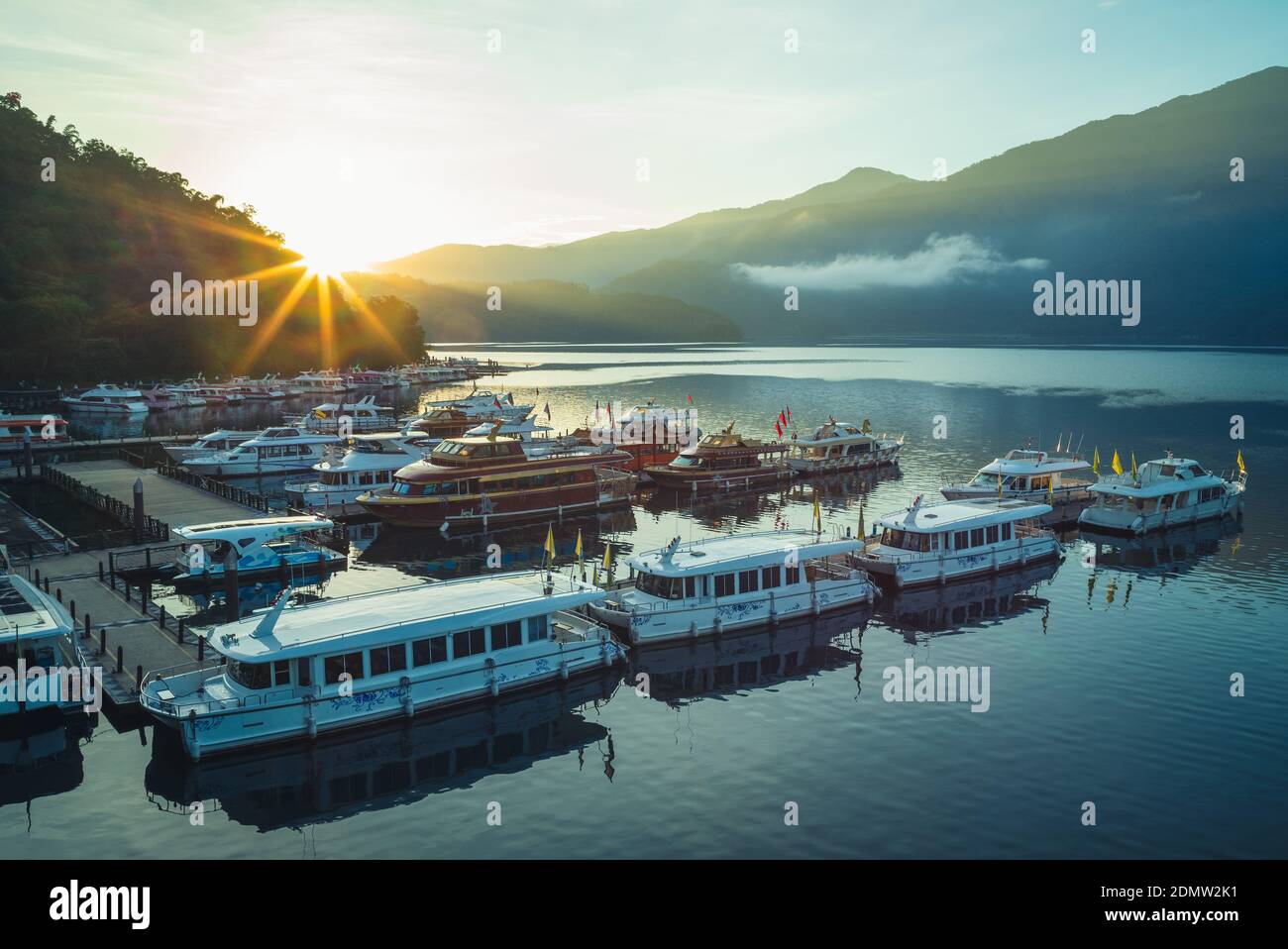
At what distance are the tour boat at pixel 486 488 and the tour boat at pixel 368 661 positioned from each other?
1136 inches

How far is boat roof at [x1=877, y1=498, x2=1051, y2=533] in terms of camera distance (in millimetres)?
56250

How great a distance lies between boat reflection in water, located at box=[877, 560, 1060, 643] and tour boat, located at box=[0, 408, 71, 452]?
93737 mm

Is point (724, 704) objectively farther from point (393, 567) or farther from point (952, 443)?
point (952, 443)

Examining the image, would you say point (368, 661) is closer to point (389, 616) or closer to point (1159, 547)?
point (389, 616)

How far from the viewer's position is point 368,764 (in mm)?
32969

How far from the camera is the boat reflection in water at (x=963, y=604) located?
49.8 metres

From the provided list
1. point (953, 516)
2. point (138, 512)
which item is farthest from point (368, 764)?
point (953, 516)

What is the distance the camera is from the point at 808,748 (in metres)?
34.6

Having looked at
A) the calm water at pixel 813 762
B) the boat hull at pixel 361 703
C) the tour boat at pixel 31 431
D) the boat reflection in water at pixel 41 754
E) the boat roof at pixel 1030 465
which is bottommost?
the calm water at pixel 813 762

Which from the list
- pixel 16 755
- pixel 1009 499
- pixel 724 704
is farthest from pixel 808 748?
pixel 1009 499

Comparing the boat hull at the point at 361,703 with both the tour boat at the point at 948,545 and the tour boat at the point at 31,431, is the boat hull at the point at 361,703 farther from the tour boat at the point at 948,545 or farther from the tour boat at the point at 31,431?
the tour boat at the point at 31,431

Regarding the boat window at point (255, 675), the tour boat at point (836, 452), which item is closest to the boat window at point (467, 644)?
the boat window at point (255, 675)

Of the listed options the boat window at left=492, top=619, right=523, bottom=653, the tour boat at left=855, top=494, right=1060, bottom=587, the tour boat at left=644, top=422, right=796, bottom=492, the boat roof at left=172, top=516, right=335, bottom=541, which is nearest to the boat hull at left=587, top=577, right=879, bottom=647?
the tour boat at left=855, top=494, right=1060, bottom=587
